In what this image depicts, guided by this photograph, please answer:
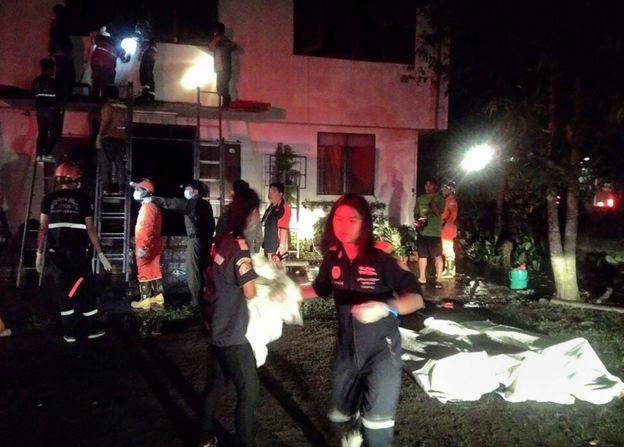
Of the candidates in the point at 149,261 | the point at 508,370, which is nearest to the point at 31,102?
the point at 149,261

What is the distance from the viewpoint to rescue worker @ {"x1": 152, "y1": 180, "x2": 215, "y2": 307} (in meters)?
8.12

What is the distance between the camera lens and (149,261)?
840cm

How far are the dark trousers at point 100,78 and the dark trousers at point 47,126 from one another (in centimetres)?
77

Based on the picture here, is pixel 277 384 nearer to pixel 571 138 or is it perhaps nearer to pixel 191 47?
pixel 571 138

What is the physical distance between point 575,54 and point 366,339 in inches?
275

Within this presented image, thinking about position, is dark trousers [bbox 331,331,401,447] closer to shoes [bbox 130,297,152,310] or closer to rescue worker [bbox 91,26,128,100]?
shoes [bbox 130,297,152,310]

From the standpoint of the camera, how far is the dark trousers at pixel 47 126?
10.0m

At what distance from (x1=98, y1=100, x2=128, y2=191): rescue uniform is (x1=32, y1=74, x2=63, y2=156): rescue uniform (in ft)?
2.63

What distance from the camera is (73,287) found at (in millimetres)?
6719

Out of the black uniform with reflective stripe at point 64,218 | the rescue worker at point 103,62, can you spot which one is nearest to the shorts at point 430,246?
the black uniform with reflective stripe at point 64,218

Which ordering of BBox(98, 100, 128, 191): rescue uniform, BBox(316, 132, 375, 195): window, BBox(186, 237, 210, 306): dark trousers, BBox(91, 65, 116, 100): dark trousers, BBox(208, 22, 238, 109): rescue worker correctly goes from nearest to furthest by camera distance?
BBox(186, 237, 210, 306): dark trousers
BBox(98, 100, 128, 191): rescue uniform
BBox(91, 65, 116, 100): dark trousers
BBox(208, 22, 238, 109): rescue worker
BBox(316, 132, 375, 195): window

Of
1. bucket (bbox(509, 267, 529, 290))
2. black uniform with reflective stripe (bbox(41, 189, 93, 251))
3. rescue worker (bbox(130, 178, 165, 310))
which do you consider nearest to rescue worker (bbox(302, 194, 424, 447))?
black uniform with reflective stripe (bbox(41, 189, 93, 251))

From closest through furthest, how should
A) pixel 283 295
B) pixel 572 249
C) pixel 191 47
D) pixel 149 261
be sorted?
1. pixel 283 295
2. pixel 149 261
3. pixel 572 249
4. pixel 191 47

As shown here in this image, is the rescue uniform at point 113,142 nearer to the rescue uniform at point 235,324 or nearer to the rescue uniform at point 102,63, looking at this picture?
the rescue uniform at point 102,63
